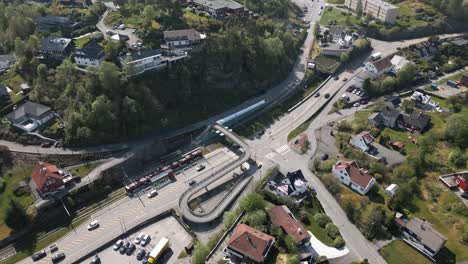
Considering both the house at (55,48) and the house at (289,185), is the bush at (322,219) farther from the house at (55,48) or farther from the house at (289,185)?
the house at (55,48)

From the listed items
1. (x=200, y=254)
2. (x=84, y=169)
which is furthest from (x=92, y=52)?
(x=200, y=254)

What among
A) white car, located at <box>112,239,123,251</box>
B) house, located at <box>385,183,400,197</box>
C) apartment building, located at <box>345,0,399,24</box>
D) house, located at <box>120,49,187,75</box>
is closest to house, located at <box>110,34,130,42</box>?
house, located at <box>120,49,187,75</box>

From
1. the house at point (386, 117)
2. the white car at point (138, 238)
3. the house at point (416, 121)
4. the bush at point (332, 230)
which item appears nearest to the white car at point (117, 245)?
the white car at point (138, 238)

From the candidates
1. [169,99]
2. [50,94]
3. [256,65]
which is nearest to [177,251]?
[169,99]

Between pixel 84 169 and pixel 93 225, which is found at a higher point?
pixel 84 169

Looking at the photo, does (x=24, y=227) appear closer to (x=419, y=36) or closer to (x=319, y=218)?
(x=319, y=218)

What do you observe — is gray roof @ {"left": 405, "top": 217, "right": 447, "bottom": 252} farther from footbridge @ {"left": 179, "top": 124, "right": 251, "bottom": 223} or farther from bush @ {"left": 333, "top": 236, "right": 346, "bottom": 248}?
footbridge @ {"left": 179, "top": 124, "right": 251, "bottom": 223}

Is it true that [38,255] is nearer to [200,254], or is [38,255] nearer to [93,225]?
[93,225]
